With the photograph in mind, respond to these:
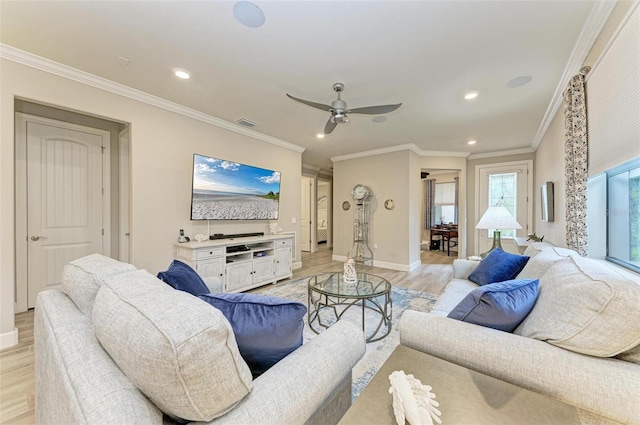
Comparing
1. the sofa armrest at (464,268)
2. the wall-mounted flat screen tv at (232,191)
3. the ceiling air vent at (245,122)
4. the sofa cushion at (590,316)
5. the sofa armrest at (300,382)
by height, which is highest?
the ceiling air vent at (245,122)

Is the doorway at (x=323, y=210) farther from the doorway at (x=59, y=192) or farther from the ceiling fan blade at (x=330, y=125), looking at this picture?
the doorway at (x=59, y=192)

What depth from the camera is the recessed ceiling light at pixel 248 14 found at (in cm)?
175

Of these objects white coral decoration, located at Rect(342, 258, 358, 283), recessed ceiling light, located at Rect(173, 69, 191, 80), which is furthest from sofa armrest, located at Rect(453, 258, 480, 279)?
recessed ceiling light, located at Rect(173, 69, 191, 80)

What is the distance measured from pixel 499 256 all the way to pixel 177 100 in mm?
4162

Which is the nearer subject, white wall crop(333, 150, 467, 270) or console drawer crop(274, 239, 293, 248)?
console drawer crop(274, 239, 293, 248)

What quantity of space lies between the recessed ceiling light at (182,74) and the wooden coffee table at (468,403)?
3.12 meters

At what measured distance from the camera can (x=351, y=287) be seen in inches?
104

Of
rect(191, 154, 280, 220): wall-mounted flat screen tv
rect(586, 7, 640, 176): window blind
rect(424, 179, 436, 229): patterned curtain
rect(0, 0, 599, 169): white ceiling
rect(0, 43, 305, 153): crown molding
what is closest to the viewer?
rect(586, 7, 640, 176): window blind

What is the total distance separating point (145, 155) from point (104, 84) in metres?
0.82

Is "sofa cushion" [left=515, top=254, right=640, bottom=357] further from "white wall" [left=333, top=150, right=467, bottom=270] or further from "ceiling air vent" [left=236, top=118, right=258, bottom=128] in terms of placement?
"white wall" [left=333, top=150, right=467, bottom=270]

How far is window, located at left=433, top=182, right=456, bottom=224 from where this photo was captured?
8327 mm

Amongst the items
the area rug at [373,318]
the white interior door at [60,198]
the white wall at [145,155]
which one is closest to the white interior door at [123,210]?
the white interior door at [60,198]

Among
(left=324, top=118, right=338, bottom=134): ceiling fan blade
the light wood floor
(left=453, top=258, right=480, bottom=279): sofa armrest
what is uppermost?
(left=324, top=118, right=338, bottom=134): ceiling fan blade

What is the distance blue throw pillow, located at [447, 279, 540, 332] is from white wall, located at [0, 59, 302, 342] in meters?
3.43
